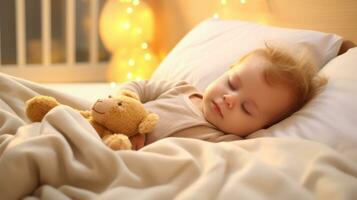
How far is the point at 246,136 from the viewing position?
113 cm

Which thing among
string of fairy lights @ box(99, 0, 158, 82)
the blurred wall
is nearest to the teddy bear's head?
the blurred wall

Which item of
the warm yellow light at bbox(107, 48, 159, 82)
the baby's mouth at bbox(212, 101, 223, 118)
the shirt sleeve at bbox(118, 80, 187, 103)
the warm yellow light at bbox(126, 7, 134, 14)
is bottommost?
the warm yellow light at bbox(107, 48, 159, 82)

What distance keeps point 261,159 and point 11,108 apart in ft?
1.98

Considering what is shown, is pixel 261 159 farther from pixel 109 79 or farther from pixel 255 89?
pixel 109 79

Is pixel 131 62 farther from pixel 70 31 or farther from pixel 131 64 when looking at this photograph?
pixel 70 31

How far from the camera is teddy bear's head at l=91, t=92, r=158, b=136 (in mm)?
1001

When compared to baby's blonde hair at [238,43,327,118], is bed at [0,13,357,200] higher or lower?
lower

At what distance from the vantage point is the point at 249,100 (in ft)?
3.64

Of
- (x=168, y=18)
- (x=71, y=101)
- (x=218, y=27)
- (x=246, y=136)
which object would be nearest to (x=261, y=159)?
(x=246, y=136)

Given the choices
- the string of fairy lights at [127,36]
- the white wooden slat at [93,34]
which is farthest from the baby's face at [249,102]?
the white wooden slat at [93,34]

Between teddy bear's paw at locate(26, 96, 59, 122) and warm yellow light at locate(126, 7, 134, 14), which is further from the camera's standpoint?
warm yellow light at locate(126, 7, 134, 14)

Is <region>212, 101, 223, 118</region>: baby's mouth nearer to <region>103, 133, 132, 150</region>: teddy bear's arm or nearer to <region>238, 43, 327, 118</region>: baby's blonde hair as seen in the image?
<region>238, 43, 327, 118</region>: baby's blonde hair

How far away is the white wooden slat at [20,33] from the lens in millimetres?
2441

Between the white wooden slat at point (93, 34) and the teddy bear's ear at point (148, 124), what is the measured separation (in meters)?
1.67
